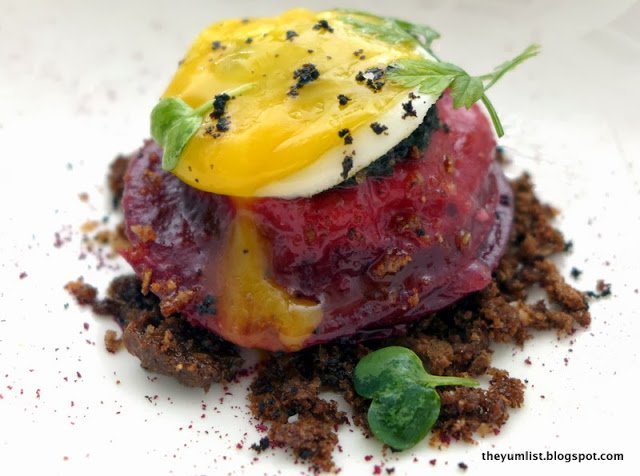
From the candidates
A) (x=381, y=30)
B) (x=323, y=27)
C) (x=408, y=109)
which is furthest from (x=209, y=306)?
(x=381, y=30)

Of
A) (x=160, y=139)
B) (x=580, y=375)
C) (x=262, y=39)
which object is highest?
(x=262, y=39)

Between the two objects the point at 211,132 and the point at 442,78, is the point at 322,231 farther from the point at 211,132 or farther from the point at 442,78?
the point at 442,78

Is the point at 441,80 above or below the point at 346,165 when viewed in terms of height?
above

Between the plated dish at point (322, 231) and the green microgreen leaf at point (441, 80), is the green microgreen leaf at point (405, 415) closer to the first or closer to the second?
the plated dish at point (322, 231)

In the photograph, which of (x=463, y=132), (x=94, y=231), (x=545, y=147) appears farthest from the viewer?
(x=545, y=147)

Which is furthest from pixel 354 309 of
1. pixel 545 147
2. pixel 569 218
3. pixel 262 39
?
pixel 545 147

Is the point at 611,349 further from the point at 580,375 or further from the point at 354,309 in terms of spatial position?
the point at 354,309

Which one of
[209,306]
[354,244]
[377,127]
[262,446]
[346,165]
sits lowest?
[262,446]
